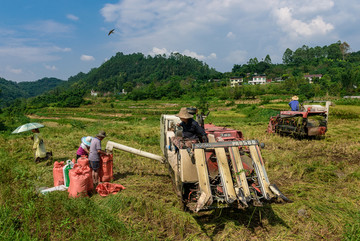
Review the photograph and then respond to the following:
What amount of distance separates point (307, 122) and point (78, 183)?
920 cm

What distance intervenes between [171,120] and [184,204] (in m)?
2.85

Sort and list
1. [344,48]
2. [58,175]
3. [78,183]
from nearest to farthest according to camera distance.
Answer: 1. [78,183]
2. [58,175]
3. [344,48]

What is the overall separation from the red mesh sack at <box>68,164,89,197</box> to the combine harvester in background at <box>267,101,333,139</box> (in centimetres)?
896

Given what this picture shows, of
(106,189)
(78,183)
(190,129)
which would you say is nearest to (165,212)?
(106,189)

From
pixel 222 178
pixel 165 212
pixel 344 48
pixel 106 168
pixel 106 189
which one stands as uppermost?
pixel 344 48

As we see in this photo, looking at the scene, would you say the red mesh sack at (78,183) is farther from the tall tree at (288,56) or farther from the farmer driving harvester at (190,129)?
the tall tree at (288,56)

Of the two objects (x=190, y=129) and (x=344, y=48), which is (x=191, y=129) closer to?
(x=190, y=129)

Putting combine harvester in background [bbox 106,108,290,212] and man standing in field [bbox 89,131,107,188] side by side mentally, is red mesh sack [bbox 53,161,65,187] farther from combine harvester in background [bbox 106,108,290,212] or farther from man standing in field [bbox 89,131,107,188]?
combine harvester in background [bbox 106,108,290,212]

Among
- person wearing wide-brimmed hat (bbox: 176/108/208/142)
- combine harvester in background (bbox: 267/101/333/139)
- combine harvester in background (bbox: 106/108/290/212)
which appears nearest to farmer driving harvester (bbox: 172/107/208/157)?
person wearing wide-brimmed hat (bbox: 176/108/208/142)

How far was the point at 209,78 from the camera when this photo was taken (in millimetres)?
87438

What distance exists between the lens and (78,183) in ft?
15.5

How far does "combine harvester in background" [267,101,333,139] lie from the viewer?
998 centimetres

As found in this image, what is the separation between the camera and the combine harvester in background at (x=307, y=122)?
9.98 m

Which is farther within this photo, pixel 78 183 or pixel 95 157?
pixel 95 157
